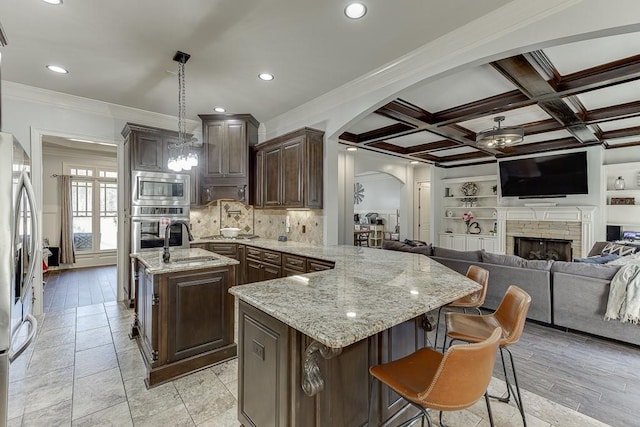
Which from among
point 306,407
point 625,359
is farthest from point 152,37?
point 625,359

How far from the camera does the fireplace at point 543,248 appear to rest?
6.43 meters

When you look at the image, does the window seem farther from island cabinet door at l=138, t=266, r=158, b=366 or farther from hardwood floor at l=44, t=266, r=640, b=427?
hardwood floor at l=44, t=266, r=640, b=427

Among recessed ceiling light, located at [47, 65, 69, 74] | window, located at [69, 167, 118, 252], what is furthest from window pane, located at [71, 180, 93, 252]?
recessed ceiling light, located at [47, 65, 69, 74]

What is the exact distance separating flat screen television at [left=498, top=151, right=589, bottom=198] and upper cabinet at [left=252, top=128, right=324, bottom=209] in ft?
17.7

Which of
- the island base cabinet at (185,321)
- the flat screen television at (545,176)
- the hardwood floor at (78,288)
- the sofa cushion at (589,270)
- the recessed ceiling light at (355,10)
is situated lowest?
the hardwood floor at (78,288)

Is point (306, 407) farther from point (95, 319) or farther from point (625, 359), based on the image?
point (95, 319)

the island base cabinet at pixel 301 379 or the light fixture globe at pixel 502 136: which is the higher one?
the light fixture globe at pixel 502 136

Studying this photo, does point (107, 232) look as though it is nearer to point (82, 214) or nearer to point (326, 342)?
point (82, 214)

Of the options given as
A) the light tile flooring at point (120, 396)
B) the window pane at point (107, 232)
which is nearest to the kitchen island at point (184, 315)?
the light tile flooring at point (120, 396)

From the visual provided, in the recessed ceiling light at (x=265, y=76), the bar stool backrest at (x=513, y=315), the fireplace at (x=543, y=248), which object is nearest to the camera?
the bar stool backrest at (x=513, y=315)

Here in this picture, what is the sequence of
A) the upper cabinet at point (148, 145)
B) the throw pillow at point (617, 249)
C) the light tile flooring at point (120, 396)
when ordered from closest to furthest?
1. the light tile flooring at point (120, 396)
2. the upper cabinet at point (148, 145)
3. the throw pillow at point (617, 249)

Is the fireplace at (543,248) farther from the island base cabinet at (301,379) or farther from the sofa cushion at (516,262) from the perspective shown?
the island base cabinet at (301,379)

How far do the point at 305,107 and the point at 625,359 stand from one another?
454 cm

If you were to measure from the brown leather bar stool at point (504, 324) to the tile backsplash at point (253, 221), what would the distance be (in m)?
2.53
